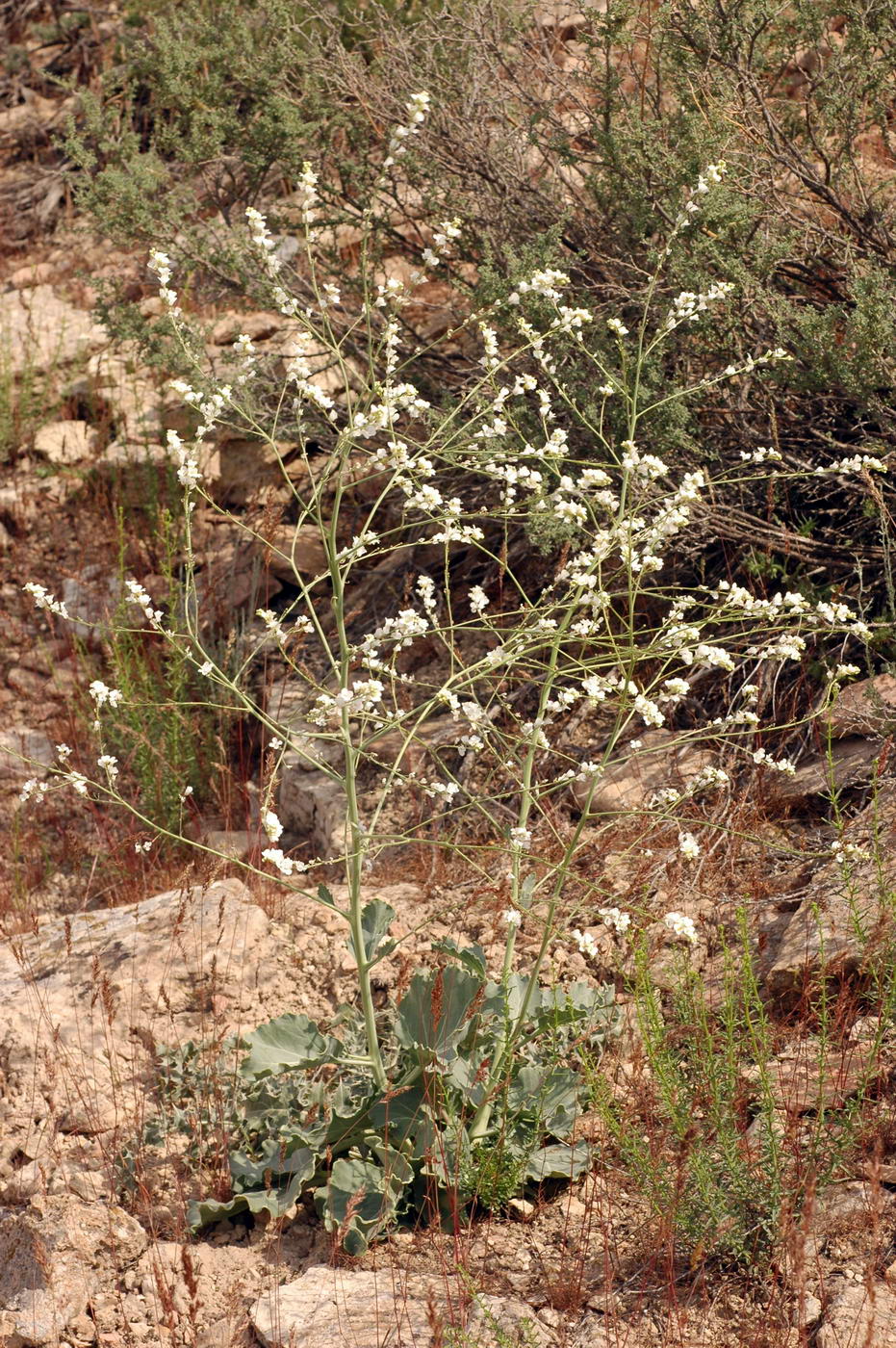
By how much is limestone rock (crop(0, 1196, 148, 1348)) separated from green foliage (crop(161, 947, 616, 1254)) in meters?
0.19

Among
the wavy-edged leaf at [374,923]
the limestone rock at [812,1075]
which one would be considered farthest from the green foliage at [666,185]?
the limestone rock at [812,1075]

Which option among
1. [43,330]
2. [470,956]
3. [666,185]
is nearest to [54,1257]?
[470,956]

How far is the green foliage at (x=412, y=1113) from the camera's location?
8.28ft

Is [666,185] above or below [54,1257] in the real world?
above

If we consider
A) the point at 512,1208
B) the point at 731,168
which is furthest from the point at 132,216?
the point at 512,1208

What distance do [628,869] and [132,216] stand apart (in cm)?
338

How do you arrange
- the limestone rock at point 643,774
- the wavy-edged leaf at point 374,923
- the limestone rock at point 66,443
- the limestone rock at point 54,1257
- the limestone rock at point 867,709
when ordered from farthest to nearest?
the limestone rock at point 66,443, the limestone rock at point 643,774, the limestone rock at point 867,709, the wavy-edged leaf at point 374,923, the limestone rock at point 54,1257

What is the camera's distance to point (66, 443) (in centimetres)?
650

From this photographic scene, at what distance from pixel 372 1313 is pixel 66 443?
517cm

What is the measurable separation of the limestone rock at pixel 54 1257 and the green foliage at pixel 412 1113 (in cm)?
19

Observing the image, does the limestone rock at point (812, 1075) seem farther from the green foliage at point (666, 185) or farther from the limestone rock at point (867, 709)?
the green foliage at point (666, 185)

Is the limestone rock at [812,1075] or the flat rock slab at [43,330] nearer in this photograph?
the limestone rock at [812,1075]

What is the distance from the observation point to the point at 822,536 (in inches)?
160

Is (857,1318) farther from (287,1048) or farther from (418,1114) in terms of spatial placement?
(287,1048)
